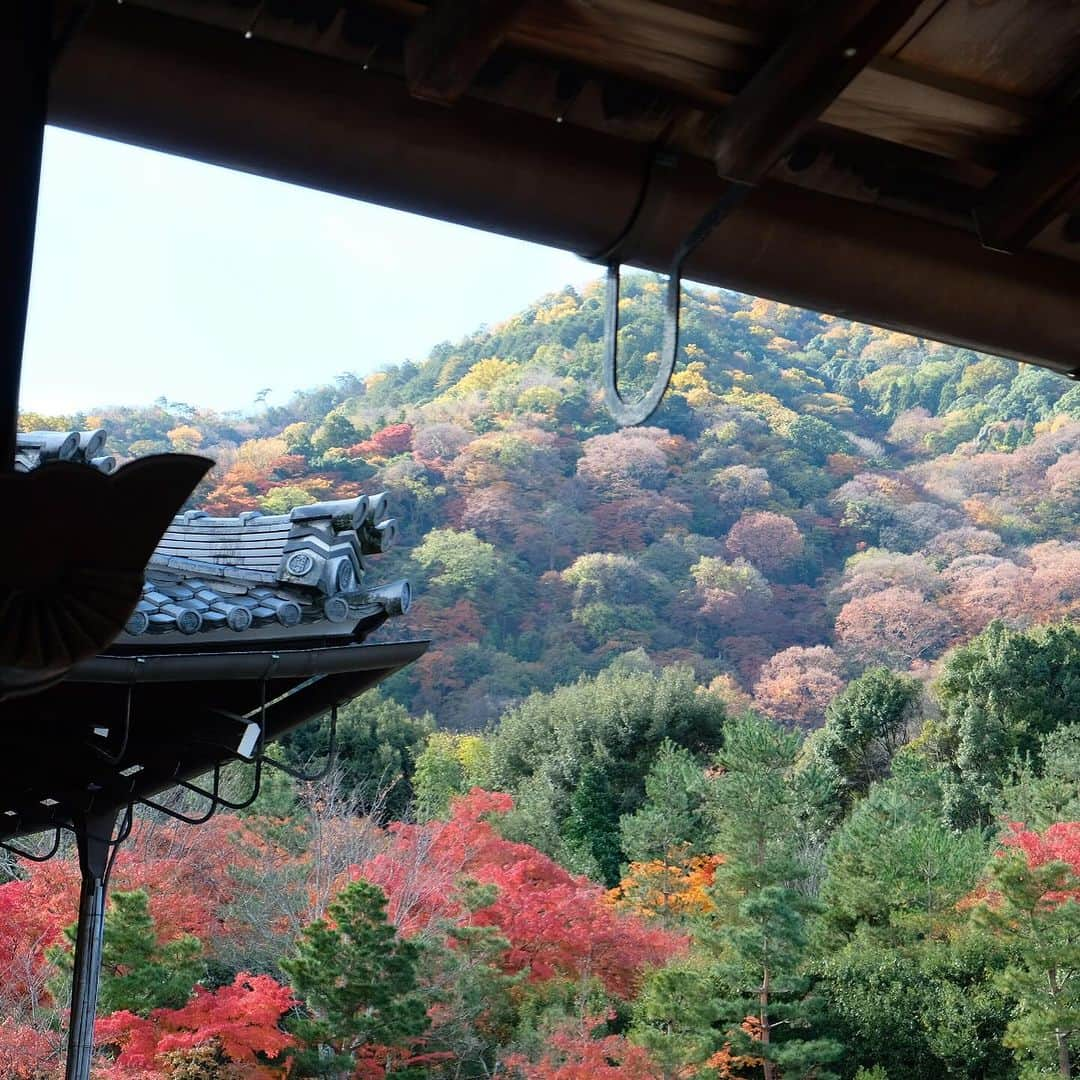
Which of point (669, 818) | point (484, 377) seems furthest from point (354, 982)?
point (484, 377)

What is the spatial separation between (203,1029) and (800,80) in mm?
7909

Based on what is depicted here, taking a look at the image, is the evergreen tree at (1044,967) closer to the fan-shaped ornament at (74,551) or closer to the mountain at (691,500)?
the fan-shaped ornament at (74,551)

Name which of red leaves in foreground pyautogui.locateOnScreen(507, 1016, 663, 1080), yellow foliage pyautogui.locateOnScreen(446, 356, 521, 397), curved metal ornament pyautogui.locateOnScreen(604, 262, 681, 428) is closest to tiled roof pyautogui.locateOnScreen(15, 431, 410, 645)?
curved metal ornament pyautogui.locateOnScreen(604, 262, 681, 428)

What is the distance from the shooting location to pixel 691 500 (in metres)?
34.2

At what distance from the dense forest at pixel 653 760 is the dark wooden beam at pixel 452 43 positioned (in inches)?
295

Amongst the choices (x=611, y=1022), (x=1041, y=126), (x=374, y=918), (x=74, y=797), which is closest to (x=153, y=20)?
(x=1041, y=126)

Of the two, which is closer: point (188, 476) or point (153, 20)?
point (188, 476)

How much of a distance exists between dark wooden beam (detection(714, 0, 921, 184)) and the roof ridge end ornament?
0.06 metres

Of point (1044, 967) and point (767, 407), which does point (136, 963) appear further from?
point (767, 407)

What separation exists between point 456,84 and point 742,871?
392 inches

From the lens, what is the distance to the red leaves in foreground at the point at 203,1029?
26.2 feet

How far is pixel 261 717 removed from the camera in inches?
150

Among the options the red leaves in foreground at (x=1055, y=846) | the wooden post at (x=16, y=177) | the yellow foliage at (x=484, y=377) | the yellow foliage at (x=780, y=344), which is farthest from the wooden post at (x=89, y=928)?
the yellow foliage at (x=780, y=344)

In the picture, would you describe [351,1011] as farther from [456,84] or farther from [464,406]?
[464,406]
